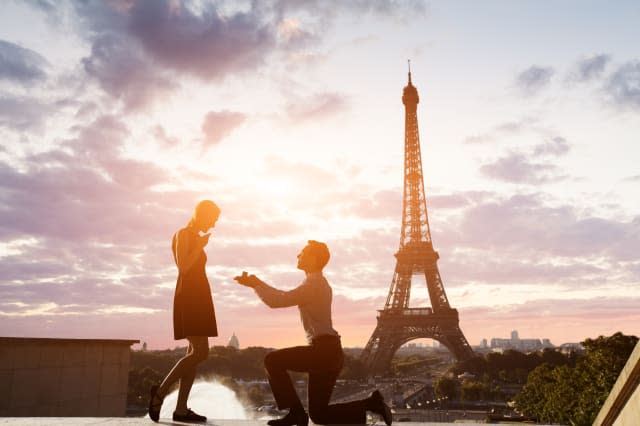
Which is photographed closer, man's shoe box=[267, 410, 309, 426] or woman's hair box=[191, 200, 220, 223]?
man's shoe box=[267, 410, 309, 426]

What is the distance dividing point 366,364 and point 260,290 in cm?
5803

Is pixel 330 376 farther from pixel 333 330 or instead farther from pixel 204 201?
pixel 204 201

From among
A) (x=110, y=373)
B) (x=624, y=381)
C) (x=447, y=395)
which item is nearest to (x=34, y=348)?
(x=110, y=373)

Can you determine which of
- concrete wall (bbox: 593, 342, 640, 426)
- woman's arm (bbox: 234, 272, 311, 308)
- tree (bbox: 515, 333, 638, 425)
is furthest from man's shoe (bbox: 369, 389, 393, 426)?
tree (bbox: 515, 333, 638, 425)

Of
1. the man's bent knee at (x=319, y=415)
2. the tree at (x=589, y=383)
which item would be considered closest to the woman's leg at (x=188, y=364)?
the man's bent knee at (x=319, y=415)

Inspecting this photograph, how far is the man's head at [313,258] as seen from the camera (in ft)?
19.0

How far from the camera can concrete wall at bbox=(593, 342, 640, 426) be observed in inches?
205

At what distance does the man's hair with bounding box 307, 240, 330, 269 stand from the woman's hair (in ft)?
4.48

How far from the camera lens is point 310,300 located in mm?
5562

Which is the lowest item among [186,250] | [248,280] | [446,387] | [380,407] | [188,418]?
[446,387]

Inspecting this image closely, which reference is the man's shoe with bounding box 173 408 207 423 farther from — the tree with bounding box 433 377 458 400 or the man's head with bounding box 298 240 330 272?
the tree with bounding box 433 377 458 400

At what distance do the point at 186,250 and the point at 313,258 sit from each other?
157cm

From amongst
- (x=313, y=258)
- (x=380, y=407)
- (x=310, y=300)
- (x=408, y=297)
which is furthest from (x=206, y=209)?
(x=408, y=297)

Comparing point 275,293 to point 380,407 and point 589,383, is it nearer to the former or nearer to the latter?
point 380,407
